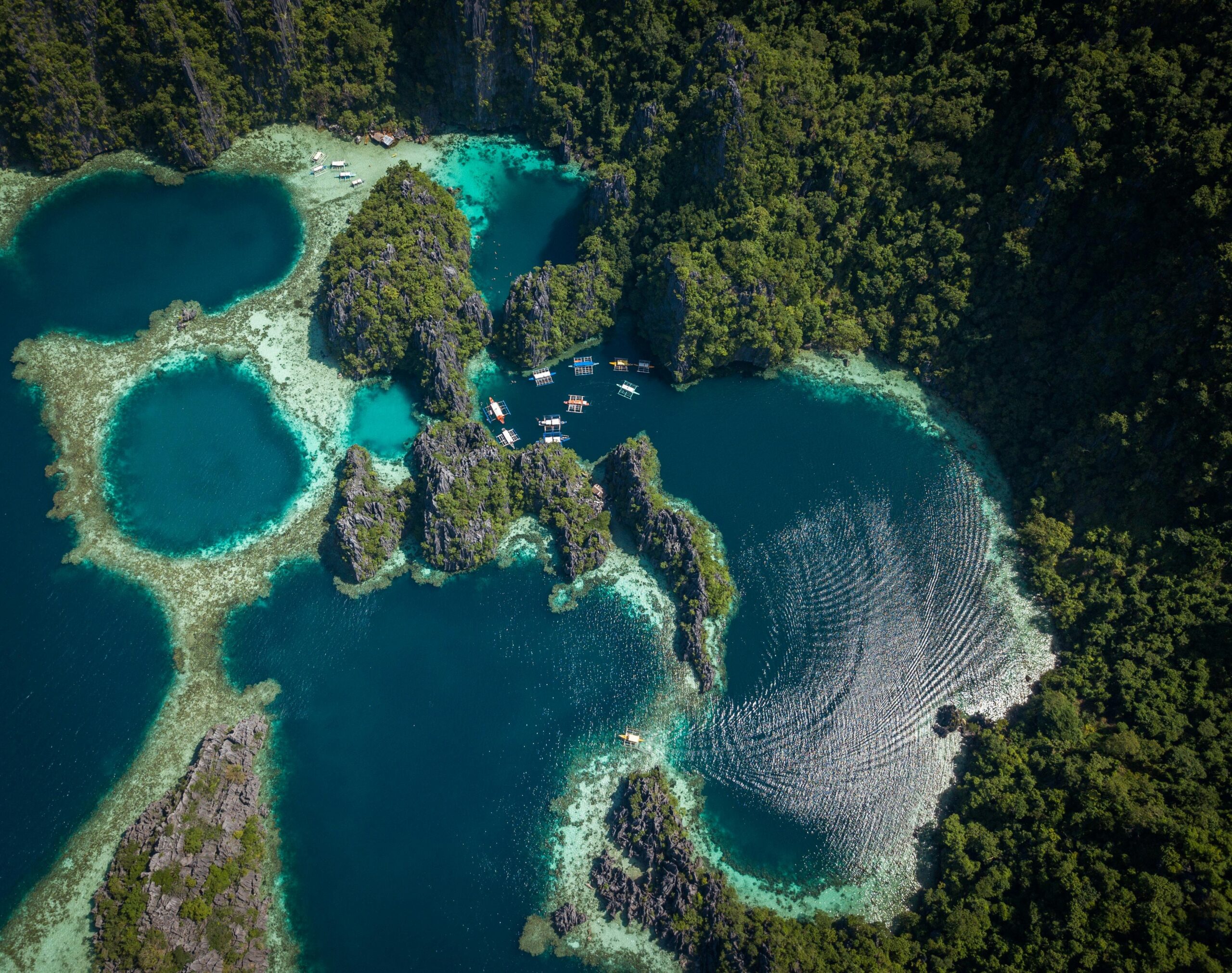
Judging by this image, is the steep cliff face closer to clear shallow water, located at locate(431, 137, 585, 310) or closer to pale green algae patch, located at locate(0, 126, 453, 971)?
pale green algae patch, located at locate(0, 126, 453, 971)

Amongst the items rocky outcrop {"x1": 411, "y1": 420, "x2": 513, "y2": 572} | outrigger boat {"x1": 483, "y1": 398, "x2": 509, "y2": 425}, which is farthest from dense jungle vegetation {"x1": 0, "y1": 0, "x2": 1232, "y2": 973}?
rocky outcrop {"x1": 411, "y1": 420, "x2": 513, "y2": 572}

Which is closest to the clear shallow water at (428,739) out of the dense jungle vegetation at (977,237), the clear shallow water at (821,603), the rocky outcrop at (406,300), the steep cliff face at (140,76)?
the clear shallow water at (821,603)

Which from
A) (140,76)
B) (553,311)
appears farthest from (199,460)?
(140,76)

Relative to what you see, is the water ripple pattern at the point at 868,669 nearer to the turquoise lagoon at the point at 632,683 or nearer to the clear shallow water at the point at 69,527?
the turquoise lagoon at the point at 632,683

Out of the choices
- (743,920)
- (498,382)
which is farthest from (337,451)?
(743,920)

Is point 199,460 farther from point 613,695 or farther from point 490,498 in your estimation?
point 613,695

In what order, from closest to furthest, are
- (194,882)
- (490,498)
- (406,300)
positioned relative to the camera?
(194,882)
(490,498)
(406,300)
